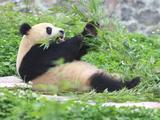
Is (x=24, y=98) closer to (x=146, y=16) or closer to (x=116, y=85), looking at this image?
(x=116, y=85)

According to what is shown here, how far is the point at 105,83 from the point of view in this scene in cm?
536

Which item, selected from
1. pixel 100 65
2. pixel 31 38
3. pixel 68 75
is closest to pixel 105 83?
pixel 68 75

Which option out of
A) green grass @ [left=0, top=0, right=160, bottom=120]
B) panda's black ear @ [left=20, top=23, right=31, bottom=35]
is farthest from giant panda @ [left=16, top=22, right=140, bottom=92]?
green grass @ [left=0, top=0, right=160, bottom=120]

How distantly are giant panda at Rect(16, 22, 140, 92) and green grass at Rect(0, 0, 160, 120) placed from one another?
0.35 feet

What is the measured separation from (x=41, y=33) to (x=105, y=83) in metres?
1.09

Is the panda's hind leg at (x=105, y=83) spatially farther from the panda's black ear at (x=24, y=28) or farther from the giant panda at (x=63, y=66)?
the panda's black ear at (x=24, y=28)

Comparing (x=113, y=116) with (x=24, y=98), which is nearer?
(x=113, y=116)

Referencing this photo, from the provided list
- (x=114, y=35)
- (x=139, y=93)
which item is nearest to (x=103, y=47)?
(x=114, y=35)

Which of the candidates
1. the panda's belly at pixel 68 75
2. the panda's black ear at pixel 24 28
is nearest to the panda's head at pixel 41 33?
the panda's black ear at pixel 24 28

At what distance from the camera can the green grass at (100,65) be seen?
3.62m

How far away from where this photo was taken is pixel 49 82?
5453 millimetres

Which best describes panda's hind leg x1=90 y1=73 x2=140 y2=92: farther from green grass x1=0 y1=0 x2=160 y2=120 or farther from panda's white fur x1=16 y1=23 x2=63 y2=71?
panda's white fur x1=16 y1=23 x2=63 y2=71

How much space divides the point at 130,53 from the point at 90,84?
44cm

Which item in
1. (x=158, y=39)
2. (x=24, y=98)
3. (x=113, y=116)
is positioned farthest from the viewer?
(x=158, y=39)
